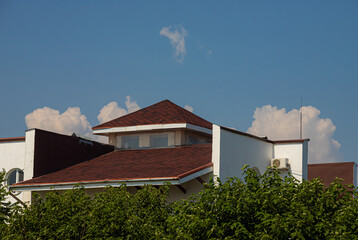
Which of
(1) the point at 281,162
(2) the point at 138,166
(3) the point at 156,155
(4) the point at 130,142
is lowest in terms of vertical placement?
(2) the point at 138,166

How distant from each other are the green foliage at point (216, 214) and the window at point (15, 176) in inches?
308

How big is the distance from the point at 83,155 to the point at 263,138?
23.3ft

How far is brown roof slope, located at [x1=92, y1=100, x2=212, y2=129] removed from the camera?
2379 centimetres

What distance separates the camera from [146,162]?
68.0 feet

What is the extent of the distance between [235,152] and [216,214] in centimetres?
746

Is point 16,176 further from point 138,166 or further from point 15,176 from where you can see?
point 138,166

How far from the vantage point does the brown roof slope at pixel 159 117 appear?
23.8m

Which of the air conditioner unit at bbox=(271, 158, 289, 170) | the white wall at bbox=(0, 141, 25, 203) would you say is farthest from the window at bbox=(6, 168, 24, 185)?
the air conditioner unit at bbox=(271, 158, 289, 170)

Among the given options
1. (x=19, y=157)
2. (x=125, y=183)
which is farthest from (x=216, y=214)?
(x=19, y=157)

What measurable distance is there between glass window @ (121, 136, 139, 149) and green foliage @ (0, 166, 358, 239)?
355 inches

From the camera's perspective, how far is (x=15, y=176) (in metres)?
22.3

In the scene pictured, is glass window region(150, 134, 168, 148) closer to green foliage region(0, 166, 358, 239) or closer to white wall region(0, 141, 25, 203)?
A: white wall region(0, 141, 25, 203)

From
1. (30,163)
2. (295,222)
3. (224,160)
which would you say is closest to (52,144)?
(30,163)

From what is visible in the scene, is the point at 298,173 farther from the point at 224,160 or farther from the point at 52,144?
the point at 52,144
